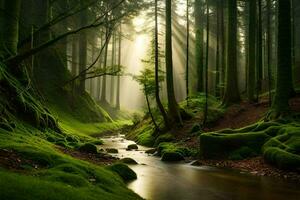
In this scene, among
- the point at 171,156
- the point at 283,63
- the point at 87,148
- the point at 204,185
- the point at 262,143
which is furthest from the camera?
the point at 171,156

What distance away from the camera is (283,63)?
18.2 metres

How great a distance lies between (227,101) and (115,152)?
949 centimetres

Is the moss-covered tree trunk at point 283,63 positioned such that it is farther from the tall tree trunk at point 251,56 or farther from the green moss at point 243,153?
the tall tree trunk at point 251,56

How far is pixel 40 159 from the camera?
9.80 metres

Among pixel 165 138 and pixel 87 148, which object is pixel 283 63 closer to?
pixel 165 138

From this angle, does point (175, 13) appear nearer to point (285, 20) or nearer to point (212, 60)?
point (212, 60)

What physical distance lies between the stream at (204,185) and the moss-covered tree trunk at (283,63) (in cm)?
504

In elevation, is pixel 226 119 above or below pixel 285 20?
below

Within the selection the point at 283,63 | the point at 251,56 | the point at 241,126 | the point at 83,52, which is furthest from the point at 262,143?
the point at 83,52

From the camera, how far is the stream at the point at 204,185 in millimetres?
10695

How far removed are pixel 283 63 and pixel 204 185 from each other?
8759 mm

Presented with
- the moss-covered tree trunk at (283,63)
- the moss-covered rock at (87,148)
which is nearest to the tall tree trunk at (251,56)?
the moss-covered tree trunk at (283,63)

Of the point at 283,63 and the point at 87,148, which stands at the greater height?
the point at 283,63

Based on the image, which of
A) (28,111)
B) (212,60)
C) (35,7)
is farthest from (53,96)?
(212,60)
